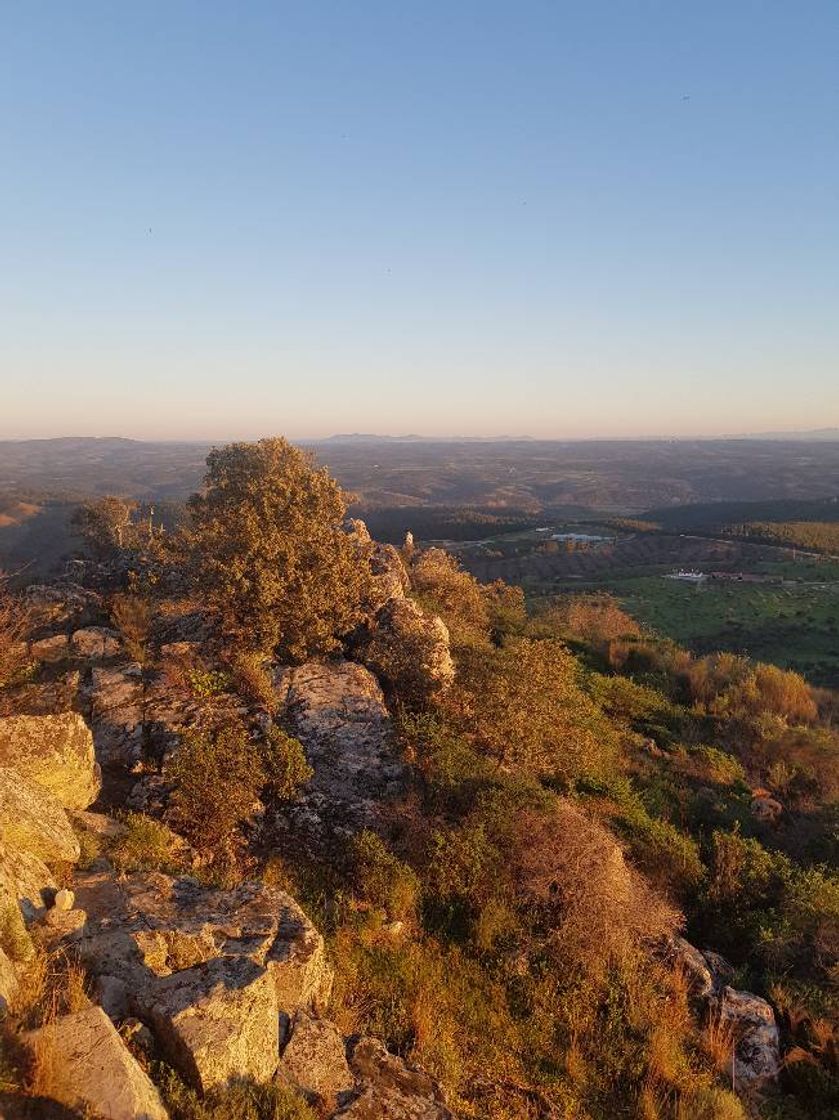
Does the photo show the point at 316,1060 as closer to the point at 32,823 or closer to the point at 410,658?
the point at 32,823

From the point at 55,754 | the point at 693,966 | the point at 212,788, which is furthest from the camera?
the point at 212,788

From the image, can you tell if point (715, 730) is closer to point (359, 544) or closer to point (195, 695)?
point (359, 544)

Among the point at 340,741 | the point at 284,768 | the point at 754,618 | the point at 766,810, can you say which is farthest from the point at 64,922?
the point at 754,618

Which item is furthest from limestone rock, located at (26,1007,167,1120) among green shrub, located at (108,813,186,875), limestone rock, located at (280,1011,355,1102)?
green shrub, located at (108,813,186,875)

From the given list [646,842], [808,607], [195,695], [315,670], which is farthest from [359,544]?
[808,607]

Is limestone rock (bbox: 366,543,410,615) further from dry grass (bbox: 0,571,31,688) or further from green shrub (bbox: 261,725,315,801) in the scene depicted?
dry grass (bbox: 0,571,31,688)

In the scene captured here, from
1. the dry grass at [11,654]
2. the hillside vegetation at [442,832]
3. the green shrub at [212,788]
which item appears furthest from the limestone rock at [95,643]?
the green shrub at [212,788]
